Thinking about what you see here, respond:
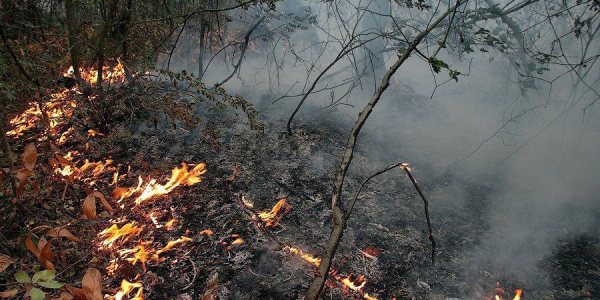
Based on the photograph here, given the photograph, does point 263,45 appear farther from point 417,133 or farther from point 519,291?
point 519,291

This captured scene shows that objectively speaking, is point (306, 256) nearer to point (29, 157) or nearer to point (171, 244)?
point (171, 244)

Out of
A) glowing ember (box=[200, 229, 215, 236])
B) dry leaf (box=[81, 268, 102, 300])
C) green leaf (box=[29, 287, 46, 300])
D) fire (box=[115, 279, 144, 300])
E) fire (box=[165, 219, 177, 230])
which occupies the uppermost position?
glowing ember (box=[200, 229, 215, 236])

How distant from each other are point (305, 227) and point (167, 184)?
140 centimetres

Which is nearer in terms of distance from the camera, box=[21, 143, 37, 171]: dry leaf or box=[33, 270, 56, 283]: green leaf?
box=[33, 270, 56, 283]: green leaf

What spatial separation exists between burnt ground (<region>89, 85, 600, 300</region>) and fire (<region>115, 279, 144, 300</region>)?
0.27 ft

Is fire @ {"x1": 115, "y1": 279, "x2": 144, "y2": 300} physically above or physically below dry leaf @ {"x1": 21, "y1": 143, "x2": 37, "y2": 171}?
Result: below

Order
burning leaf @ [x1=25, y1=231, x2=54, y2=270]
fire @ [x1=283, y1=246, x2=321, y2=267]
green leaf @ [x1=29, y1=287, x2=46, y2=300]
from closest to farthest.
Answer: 1. green leaf @ [x1=29, y1=287, x2=46, y2=300]
2. burning leaf @ [x1=25, y1=231, x2=54, y2=270]
3. fire @ [x1=283, y1=246, x2=321, y2=267]

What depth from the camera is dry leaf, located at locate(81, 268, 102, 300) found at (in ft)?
5.67

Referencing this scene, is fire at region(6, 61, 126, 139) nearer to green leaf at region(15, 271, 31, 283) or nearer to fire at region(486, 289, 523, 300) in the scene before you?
green leaf at region(15, 271, 31, 283)

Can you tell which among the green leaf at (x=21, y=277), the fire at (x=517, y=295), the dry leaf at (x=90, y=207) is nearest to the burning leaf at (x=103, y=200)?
the dry leaf at (x=90, y=207)

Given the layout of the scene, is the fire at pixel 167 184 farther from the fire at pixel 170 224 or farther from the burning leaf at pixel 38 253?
the burning leaf at pixel 38 253

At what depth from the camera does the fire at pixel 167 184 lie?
2.77 m

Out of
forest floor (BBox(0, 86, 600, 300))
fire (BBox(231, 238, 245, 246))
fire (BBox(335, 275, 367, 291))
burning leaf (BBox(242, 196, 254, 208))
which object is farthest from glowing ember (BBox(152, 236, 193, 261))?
fire (BBox(335, 275, 367, 291))

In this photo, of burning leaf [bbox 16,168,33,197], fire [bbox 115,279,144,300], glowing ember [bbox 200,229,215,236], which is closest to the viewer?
fire [bbox 115,279,144,300]
